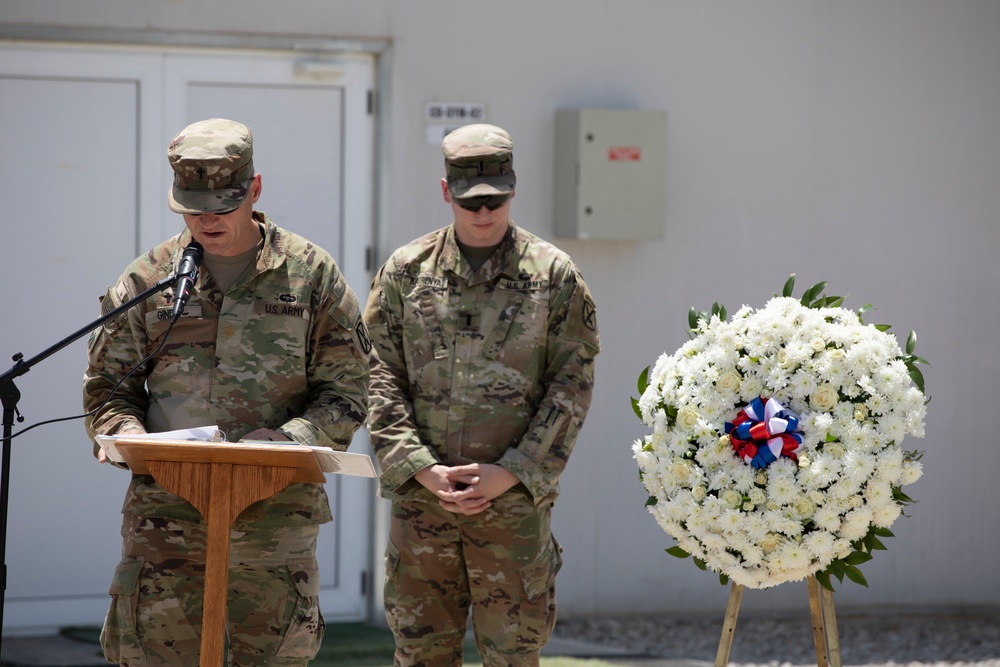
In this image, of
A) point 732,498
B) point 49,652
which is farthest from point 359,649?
point 732,498

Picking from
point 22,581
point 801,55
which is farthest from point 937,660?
point 22,581

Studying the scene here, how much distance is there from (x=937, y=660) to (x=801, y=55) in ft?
10.2

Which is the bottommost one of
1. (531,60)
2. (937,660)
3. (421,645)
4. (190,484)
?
(937,660)

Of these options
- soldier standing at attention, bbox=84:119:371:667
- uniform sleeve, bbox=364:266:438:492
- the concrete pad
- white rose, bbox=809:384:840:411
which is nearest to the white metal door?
the concrete pad

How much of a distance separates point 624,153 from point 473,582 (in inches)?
114

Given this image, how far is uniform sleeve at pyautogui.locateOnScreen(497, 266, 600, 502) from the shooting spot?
152 inches

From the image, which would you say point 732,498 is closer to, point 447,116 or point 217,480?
point 217,480

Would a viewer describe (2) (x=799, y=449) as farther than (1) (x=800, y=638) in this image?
No

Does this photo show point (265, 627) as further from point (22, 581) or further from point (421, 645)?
point (22, 581)

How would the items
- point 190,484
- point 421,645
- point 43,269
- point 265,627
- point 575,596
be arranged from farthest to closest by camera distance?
point 575,596 → point 43,269 → point 421,645 → point 265,627 → point 190,484

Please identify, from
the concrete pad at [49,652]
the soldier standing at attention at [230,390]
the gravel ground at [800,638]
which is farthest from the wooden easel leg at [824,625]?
the concrete pad at [49,652]

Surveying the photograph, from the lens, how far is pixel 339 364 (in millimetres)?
3553

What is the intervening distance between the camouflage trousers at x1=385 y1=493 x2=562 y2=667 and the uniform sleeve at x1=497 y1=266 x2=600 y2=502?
4.9 inches

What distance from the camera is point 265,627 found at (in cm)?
340
